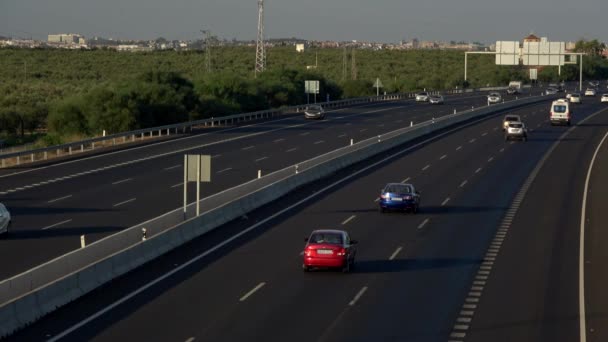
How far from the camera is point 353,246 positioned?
26.4m

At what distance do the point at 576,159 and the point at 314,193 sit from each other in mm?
20853

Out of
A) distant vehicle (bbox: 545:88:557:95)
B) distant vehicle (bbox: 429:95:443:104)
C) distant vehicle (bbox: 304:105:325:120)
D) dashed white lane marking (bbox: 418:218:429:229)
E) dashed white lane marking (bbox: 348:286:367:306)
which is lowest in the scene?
dashed white lane marking (bbox: 348:286:367:306)

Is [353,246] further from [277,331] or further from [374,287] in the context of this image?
[277,331]

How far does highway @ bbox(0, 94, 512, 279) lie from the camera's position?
1222 inches

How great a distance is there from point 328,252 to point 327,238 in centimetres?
51

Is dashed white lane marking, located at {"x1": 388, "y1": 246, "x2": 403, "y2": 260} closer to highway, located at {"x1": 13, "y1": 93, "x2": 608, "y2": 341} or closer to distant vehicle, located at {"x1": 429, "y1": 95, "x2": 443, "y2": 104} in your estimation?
highway, located at {"x1": 13, "y1": 93, "x2": 608, "y2": 341}

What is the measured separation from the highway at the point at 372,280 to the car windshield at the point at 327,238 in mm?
727

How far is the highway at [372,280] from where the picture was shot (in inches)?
764

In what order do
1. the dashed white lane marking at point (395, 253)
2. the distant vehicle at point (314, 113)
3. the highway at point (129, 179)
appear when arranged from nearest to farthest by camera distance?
the dashed white lane marking at point (395, 253) < the highway at point (129, 179) < the distant vehicle at point (314, 113)

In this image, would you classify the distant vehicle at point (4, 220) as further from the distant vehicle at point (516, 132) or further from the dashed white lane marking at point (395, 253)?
the distant vehicle at point (516, 132)

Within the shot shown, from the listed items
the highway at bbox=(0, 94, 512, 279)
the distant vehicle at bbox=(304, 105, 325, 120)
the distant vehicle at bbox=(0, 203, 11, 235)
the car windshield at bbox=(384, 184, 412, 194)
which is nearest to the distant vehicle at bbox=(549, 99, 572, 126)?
the highway at bbox=(0, 94, 512, 279)

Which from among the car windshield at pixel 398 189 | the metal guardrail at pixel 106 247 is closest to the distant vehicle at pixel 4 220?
the metal guardrail at pixel 106 247

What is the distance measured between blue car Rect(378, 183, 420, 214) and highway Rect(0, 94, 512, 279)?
6684mm

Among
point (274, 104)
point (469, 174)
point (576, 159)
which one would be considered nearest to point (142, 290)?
point (469, 174)
